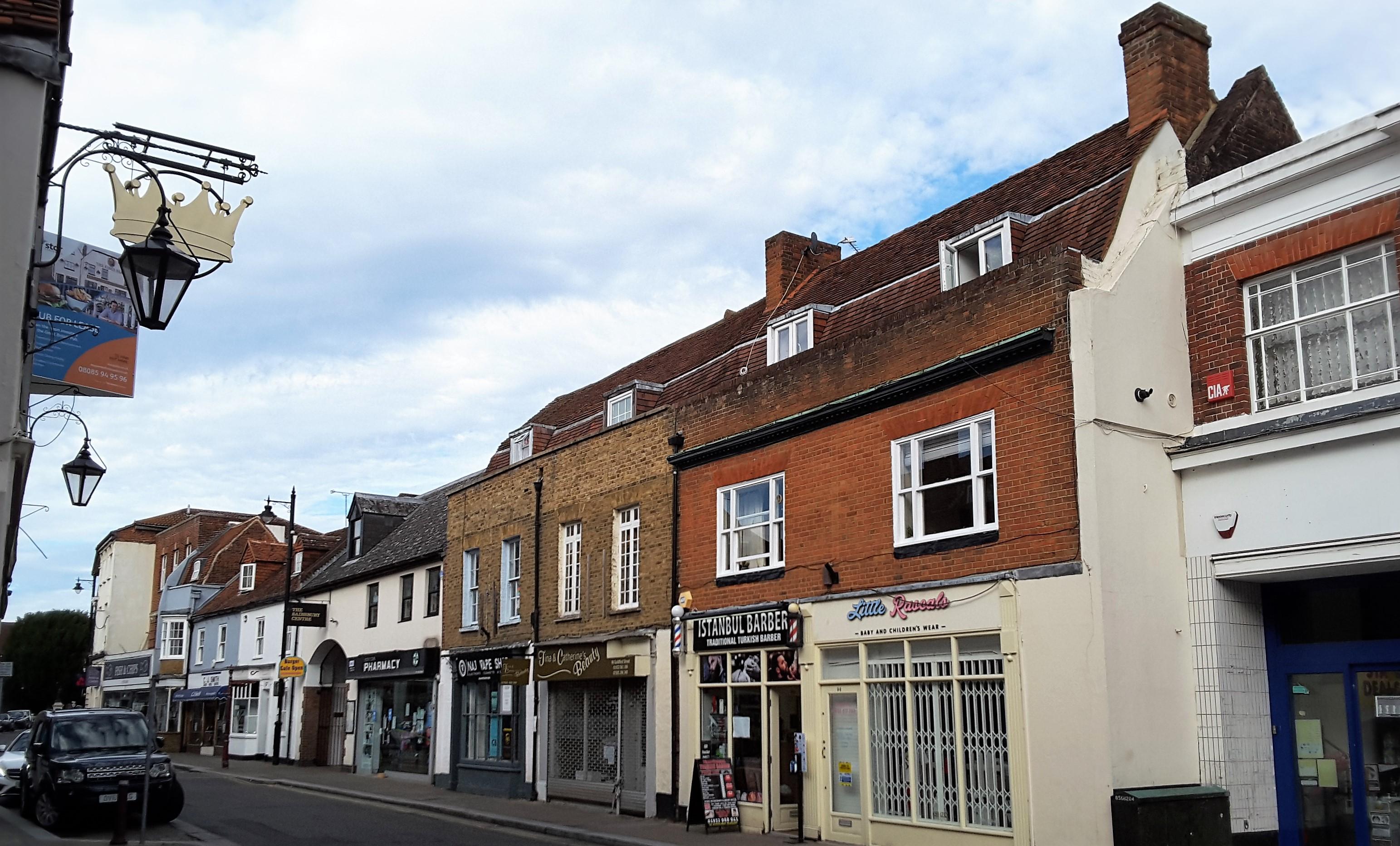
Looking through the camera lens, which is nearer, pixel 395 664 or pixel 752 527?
pixel 752 527

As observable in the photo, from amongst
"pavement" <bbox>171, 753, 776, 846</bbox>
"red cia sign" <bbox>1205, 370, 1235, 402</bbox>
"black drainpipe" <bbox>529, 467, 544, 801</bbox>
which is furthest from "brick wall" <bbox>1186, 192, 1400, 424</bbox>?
"black drainpipe" <bbox>529, 467, 544, 801</bbox>

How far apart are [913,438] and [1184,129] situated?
5408 millimetres

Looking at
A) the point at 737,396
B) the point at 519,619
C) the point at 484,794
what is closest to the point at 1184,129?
the point at 737,396

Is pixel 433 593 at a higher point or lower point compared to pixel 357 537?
lower

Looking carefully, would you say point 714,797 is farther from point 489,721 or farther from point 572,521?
point 489,721

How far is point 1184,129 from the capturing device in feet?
49.5

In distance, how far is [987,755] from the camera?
1348 cm

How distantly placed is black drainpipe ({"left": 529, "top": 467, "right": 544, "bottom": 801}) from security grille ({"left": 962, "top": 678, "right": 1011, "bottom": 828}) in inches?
456

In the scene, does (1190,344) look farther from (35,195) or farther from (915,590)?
(35,195)

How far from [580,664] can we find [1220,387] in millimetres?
12759

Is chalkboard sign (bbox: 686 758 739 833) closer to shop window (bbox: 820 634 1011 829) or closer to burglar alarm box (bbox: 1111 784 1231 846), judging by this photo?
shop window (bbox: 820 634 1011 829)

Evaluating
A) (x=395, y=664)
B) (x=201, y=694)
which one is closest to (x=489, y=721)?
(x=395, y=664)

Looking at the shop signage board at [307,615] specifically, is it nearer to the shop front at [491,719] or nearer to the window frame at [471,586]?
the shop front at [491,719]

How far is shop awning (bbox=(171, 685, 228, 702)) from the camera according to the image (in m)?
42.6
